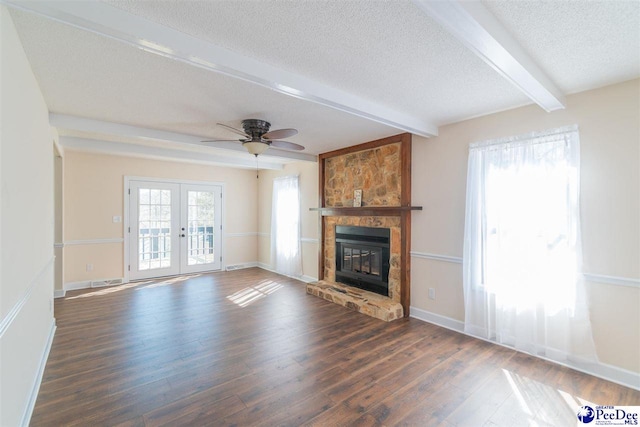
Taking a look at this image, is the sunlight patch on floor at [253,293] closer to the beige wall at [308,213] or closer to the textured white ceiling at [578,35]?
the beige wall at [308,213]

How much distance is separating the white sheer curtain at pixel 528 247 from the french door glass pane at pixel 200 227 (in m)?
5.58

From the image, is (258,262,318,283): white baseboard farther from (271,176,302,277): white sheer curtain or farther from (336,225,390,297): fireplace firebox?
(336,225,390,297): fireplace firebox

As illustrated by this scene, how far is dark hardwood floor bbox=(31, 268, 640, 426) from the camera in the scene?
2070 millimetres

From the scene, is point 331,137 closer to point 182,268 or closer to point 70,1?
point 70,1

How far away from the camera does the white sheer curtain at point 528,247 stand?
8.89ft

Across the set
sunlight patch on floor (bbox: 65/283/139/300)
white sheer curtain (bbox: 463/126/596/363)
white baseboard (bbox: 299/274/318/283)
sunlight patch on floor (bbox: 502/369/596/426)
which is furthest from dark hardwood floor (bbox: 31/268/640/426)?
white baseboard (bbox: 299/274/318/283)

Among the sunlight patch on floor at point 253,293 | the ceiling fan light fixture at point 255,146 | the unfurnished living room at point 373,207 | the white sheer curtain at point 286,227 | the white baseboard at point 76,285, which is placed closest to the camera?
the unfurnished living room at point 373,207

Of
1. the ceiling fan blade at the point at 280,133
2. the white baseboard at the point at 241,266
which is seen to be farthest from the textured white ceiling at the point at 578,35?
the white baseboard at the point at 241,266

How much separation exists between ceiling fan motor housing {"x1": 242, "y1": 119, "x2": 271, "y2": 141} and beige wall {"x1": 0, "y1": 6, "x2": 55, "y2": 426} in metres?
1.78

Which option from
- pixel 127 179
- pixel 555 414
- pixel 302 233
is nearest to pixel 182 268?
pixel 127 179

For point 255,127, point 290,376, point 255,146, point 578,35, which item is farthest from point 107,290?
point 578,35

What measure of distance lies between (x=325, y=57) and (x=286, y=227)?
4.71m

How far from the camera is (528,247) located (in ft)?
9.73

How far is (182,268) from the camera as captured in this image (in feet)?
21.5
